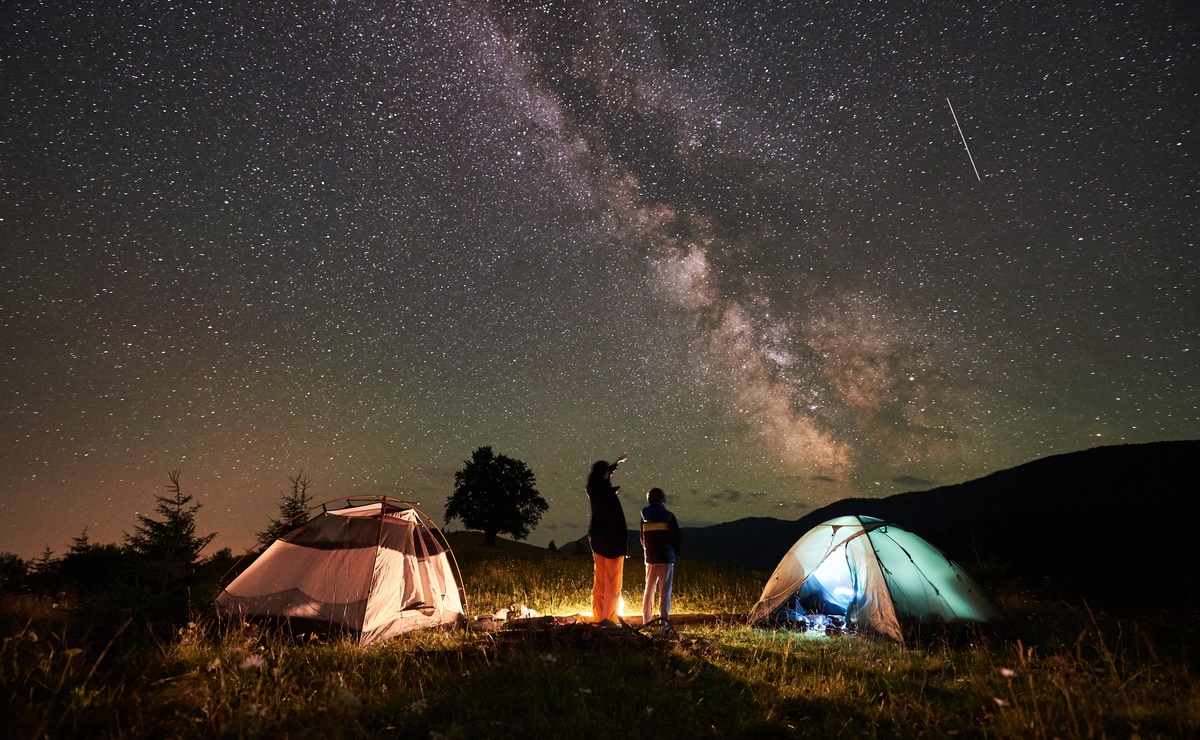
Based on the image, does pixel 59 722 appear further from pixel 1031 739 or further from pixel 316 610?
pixel 1031 739

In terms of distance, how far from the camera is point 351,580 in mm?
9070

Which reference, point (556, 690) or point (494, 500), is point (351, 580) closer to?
point (556, 690)

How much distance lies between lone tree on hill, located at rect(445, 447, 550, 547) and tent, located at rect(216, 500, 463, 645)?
3650cm

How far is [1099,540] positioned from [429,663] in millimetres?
55827

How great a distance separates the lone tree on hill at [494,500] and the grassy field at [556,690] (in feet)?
124

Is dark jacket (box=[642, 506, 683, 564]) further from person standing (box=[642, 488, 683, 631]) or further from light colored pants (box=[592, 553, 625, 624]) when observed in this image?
light colored pants (box=[592, 553, 625, 624])

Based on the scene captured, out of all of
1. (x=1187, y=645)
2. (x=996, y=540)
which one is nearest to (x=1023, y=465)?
(x=996, y=540)

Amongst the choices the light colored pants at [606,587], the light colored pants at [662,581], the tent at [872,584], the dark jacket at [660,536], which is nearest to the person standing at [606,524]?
the light colored pants at [606,587]

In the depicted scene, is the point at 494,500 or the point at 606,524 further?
the point at 494,500

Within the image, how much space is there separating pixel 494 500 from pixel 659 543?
125 feet

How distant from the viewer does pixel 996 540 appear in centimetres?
6050

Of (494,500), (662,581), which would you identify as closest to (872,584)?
(662,581)

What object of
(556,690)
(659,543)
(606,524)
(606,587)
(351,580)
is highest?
(606,524)

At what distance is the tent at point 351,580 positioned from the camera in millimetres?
8805
